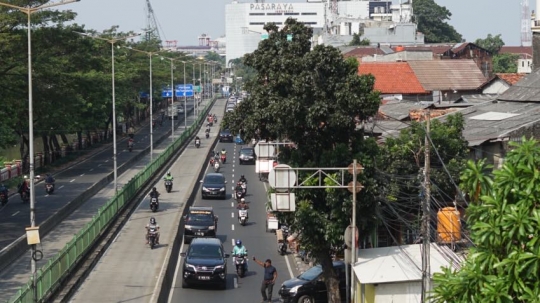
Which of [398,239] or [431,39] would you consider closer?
[398,239]

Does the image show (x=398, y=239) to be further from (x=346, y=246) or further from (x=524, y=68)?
(x=524, y=68)

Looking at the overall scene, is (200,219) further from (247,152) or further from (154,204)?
(247,152)

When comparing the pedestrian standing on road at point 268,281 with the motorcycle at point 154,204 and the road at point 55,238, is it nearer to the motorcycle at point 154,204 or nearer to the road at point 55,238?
the road at point 55,238

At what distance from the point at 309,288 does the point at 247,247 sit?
37.0 ft

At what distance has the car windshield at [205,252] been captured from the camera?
107 ft

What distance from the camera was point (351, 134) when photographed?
28.0 metres

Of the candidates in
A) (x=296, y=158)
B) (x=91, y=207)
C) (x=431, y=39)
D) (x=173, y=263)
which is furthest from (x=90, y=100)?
(x=431, y=39)

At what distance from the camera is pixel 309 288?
29.3 metres

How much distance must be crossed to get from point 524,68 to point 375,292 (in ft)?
276

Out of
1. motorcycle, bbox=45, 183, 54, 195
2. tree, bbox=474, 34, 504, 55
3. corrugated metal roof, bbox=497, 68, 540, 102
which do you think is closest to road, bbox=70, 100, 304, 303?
motorcycle, bbox=45, 183, 54, 195

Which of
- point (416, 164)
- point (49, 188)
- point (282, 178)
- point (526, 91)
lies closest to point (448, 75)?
point (49, 188)

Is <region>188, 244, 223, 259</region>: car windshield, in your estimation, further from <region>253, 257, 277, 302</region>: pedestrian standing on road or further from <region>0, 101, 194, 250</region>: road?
<region>0, 101, 194, 250</region>: road

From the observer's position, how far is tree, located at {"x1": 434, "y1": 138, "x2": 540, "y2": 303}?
12.5m

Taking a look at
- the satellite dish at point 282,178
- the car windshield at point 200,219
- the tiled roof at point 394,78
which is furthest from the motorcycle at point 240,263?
the tiled roof at point 394,78
